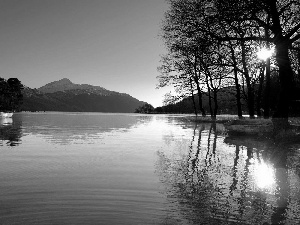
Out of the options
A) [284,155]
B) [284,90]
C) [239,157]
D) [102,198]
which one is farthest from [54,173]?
[284,90]

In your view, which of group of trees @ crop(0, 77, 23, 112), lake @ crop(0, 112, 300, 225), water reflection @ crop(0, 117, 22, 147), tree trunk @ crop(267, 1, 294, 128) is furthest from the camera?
group of trees @ crop(0, 77, 23, 112)

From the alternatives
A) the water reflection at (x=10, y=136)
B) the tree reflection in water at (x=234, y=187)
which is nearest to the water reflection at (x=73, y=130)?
the water reflection at (x=10, y=136)

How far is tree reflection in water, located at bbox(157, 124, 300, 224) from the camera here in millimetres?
4949

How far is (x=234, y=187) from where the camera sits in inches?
272

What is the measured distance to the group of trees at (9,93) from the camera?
12794 centimetres

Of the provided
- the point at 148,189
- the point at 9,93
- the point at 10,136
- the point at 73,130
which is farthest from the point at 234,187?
the point at 9,93

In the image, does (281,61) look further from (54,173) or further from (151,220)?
(151,220)

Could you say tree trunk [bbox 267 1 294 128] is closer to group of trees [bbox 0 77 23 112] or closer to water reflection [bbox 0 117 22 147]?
water reflection [bbox 0 117 22 147]

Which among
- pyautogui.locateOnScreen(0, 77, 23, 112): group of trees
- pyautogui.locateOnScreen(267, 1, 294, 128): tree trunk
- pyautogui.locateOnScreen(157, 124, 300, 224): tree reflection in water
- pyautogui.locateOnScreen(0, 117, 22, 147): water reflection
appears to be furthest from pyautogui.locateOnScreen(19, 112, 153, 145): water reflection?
pyautogui.locateOnScreen(0, 77, 23, 112): group of trees

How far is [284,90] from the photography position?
19125 mm

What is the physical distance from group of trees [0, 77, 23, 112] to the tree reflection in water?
410 feet

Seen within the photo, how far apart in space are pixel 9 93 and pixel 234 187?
469 ft

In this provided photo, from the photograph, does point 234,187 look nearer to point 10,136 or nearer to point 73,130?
point 10,136

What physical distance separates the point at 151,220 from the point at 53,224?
146 centimetres
